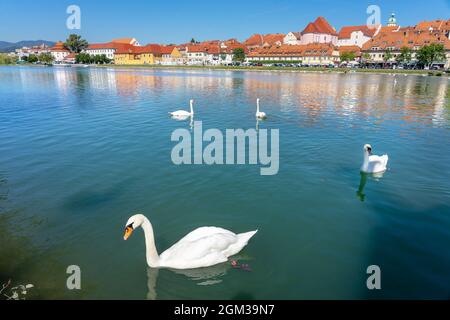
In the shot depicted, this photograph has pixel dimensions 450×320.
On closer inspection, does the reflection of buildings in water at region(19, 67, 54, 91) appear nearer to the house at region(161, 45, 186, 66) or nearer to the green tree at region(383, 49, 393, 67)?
the house at region(161, 45, 186, 66)

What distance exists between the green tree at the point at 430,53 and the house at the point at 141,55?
13725cm

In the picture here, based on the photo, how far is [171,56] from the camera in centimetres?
18638

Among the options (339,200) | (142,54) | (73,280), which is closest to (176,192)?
(73,280)

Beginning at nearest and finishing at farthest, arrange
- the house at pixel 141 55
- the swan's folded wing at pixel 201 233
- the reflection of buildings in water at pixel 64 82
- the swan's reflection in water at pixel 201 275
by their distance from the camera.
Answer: the swan's reflection in water at pixel 201 275 → the swan's folded wing at pixel 201 233 → the reflection of buildings in water at pixel 64 82 → the house at pixel 141 55

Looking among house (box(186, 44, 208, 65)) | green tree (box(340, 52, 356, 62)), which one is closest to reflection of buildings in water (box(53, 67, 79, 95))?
green tree (box(340, 52, 356, 62))

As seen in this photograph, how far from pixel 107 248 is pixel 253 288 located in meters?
3.93

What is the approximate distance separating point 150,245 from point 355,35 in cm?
20521

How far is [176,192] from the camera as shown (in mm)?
11273

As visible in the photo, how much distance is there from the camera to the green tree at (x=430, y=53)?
104119mm

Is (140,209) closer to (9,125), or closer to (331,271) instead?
(331,271)

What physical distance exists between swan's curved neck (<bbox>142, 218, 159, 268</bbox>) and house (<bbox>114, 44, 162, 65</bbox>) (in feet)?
640

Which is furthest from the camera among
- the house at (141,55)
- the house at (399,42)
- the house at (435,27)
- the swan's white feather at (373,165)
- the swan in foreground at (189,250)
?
the house at (141,55)

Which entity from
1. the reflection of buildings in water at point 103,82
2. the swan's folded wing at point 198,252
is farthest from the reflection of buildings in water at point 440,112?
the reflection of buildings in water at point 103,82

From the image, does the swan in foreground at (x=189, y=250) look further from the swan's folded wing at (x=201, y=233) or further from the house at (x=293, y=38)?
the house at (x=293, y=38)
